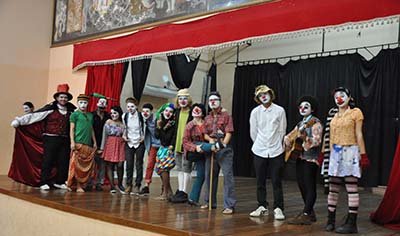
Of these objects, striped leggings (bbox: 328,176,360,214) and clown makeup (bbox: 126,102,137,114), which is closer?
striped leggings (bbox: 328,176,360,214)

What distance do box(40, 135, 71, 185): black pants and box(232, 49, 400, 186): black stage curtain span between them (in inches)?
195

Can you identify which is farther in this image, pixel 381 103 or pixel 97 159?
pixel 381 103

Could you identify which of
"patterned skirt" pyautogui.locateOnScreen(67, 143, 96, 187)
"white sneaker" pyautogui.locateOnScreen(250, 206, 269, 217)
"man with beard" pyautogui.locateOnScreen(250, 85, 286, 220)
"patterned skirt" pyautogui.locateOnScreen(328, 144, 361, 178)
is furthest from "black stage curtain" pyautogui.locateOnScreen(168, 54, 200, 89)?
"patterned skirt" pyautogui.locateOnScreen(328, 144, 361, 178)

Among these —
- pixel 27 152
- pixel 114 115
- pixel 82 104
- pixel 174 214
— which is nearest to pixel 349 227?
pixel 174 214

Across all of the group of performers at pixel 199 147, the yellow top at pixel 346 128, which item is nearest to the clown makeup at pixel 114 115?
the group of performers at pixel 199 147

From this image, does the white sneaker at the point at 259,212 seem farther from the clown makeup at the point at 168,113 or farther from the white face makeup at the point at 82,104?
the white face makeup at the point at 82,104

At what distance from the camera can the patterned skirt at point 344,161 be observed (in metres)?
3.43

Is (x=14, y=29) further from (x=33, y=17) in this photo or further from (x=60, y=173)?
(x=60, y=173)

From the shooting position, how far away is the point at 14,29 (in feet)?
25.5

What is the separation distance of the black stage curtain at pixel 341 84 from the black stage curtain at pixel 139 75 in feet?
11.3

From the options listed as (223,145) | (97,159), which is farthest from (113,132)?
(223,145)

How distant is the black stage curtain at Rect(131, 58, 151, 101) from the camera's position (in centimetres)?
710

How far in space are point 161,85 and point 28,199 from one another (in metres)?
4.18

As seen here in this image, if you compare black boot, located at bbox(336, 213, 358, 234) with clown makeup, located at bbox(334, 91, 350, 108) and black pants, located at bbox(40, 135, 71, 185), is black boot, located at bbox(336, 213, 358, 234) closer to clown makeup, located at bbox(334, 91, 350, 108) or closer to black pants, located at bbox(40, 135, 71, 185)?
clown makeup, located at bbox(334, 91, 350, 108)
